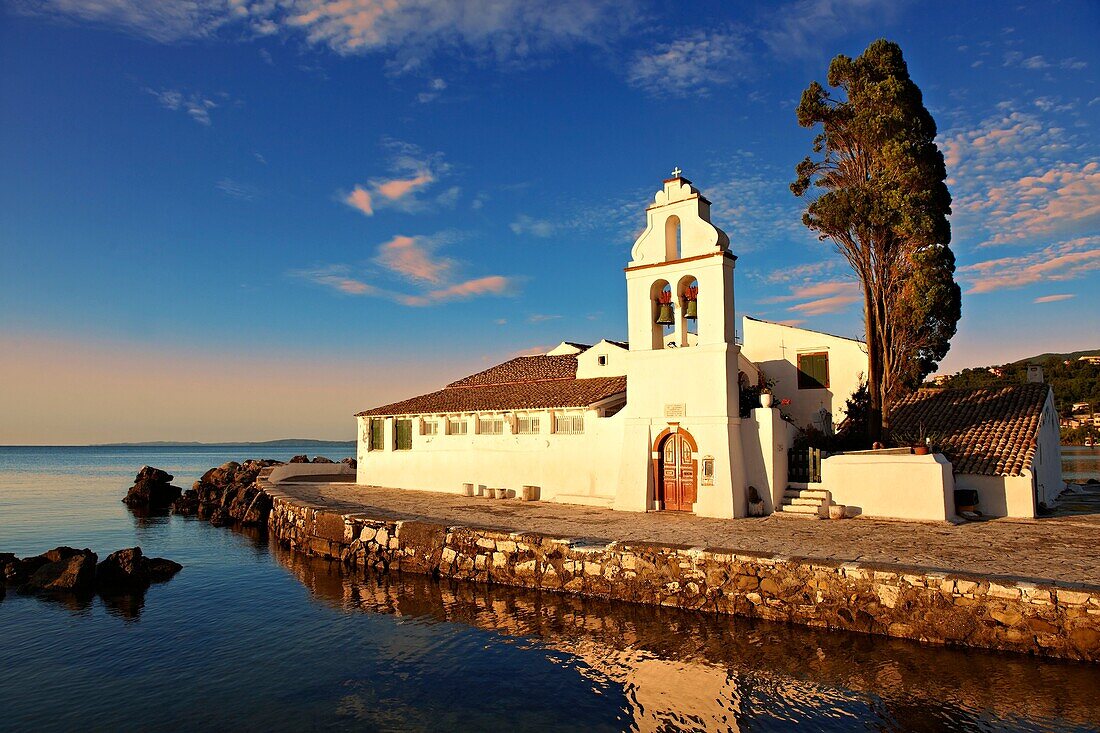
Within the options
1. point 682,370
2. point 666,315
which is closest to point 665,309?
point 666,315

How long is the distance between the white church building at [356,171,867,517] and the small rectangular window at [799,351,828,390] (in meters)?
0.04

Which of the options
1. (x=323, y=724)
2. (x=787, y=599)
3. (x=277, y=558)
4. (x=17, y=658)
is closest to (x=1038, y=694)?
(x=787, y=599)

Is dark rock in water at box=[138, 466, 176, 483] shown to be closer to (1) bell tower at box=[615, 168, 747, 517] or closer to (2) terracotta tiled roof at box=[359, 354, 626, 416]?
(2) terracotta tiled roof at box=[359, 354, 626, 416]

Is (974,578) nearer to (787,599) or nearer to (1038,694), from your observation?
(1038,694)

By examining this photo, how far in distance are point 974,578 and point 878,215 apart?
12557mm

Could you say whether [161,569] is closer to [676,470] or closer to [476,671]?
[476,671]

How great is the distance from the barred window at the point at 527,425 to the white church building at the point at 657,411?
0.15 ft

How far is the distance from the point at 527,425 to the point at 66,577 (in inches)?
535

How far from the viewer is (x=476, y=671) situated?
10281 millimetres

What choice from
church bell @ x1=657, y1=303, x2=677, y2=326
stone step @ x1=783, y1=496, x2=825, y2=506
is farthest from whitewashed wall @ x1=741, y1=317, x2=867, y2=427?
church bell @ x1=657, y1=303, x2=677, y2=326

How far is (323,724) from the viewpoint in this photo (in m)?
8.53

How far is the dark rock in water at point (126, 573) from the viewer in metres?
16.8

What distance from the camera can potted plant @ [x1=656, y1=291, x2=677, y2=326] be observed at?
1924 centimetres

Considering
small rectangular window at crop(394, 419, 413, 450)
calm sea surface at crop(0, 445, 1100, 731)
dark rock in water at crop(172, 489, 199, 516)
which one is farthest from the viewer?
dark rock in water at crop(172, 489, 199, 516)
